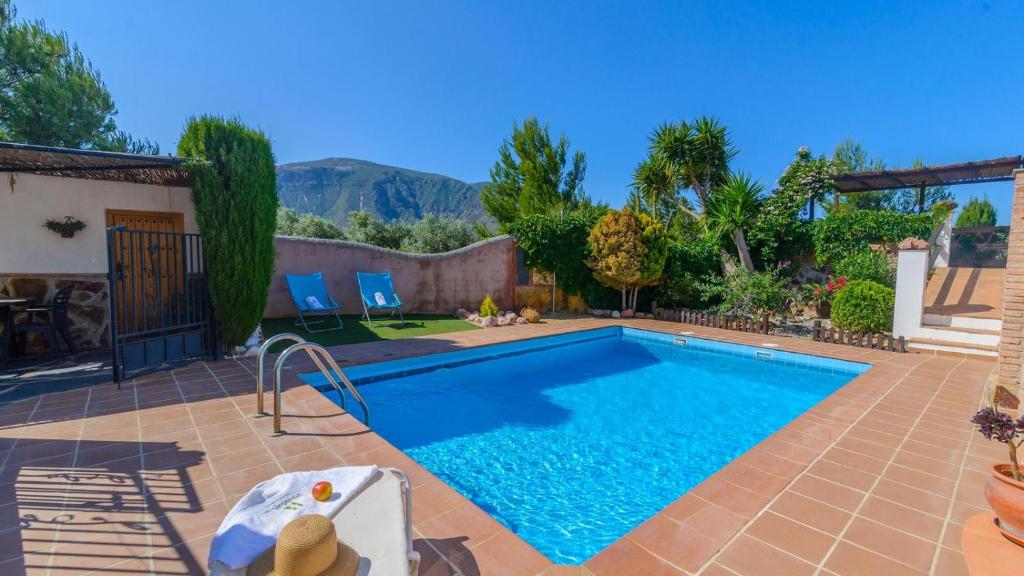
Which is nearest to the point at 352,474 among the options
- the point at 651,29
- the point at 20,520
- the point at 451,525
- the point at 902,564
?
the point at 451,525

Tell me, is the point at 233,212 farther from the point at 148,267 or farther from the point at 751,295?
the point at 751,295

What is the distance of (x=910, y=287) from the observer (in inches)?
310

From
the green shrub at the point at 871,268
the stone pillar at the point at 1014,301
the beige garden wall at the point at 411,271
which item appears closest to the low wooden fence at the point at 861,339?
the green shrub at the point at 871,268

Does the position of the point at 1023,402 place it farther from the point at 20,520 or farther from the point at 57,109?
the point at 57,109

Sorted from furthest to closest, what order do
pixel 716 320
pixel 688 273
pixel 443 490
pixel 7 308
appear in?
pixel 688 273 < pixel 716 320 < pixel 7 308 < pixel 443 490

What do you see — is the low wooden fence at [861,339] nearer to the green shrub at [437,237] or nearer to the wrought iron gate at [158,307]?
the wrought iron gate at [158,307]

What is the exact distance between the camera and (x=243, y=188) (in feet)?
20.0

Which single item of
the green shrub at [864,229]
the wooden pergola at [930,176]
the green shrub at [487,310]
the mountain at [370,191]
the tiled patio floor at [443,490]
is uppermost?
the mountain at [370,191]

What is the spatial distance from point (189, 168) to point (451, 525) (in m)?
5.89

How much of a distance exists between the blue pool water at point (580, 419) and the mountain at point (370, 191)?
5292 cm

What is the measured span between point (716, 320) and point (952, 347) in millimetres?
4139

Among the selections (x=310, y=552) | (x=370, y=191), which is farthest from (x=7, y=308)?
(x=370, y=191)

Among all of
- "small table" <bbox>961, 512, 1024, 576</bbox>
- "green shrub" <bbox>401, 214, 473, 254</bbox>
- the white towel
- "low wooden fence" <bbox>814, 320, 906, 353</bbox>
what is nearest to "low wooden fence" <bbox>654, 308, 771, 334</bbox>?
"low wooden fence" <bbox>814, 320, 906, 353</bbox>

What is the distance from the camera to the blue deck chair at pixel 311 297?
8.61 metres
